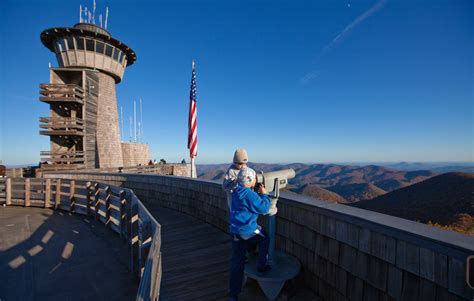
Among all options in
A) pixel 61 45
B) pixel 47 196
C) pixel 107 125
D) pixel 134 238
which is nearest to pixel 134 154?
pixel 107 125

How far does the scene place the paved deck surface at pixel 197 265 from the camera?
3.36 metres

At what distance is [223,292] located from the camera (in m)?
3.45

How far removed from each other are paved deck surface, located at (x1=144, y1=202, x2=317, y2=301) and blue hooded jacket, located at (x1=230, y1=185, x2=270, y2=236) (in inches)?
44.4

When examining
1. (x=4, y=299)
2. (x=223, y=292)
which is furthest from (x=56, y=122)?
(x=223, y=292)

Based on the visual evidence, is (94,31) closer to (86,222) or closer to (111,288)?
(86,222)

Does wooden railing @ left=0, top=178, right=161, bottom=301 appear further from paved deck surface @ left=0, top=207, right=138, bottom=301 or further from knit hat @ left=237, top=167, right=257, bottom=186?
knit hat @ left=237, top=167, right=257, bottom=186

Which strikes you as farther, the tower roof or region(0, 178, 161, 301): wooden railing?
the tower roof

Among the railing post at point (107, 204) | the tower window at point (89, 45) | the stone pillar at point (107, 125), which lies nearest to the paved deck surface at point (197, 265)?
the railing post at point (107, 204)

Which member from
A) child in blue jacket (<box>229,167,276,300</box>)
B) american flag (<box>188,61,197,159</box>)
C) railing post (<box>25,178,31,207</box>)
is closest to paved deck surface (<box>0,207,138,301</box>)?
child in blue jacket (<box>229,167,276,300</box>)

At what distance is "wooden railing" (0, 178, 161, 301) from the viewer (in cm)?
195

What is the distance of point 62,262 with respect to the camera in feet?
16.6

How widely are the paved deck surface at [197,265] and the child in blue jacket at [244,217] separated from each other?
2.11 ft

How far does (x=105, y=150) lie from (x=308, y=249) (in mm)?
23006

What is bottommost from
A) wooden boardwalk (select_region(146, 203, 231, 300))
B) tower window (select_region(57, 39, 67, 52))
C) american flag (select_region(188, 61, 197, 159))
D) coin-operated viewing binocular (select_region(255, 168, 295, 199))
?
wooden boardwalk (select_region(146, 203, 231, 300))
